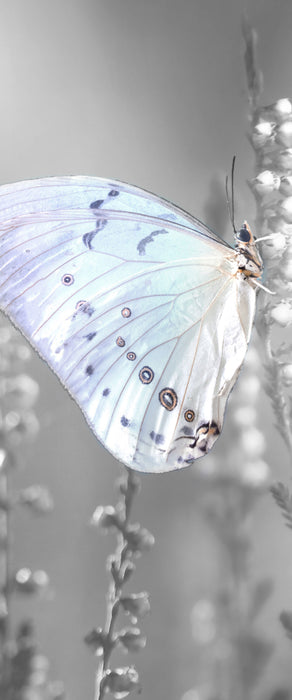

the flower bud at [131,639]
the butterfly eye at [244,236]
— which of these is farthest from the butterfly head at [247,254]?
the flower bud at [131,639]

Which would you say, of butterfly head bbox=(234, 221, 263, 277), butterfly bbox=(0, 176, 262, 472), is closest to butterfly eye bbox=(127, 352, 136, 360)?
butterfly bbox=(0, 176, 262, 472)

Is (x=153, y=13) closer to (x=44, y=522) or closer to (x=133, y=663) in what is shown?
(x=44, y=522)

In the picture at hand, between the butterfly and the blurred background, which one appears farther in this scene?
the blurred background

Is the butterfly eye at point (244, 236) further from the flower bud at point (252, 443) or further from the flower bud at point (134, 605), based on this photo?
the flower bud at point (134, 605)

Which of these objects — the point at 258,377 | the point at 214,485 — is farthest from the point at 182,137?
the point at 214,485

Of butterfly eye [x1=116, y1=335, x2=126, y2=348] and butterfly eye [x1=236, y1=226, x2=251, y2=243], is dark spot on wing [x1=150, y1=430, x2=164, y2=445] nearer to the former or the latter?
butterfly eye [x1=116, y1=335, x2=126, y2=348]

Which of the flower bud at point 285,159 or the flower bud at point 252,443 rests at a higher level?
the flower bud at point 285,159

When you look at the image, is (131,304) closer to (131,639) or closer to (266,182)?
(266,182)
